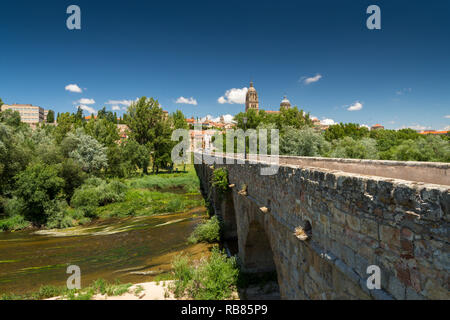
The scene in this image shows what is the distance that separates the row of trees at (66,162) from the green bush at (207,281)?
513 inches

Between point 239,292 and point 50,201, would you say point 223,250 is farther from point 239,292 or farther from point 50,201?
point 50,201

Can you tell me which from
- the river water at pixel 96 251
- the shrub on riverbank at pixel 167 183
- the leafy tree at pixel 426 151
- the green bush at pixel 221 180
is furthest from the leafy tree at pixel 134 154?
the leafy tree at pixel 426 151

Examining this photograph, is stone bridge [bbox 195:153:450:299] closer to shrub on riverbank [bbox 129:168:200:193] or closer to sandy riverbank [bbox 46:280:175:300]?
sandy riverbank [bbox 46:280:175:300]

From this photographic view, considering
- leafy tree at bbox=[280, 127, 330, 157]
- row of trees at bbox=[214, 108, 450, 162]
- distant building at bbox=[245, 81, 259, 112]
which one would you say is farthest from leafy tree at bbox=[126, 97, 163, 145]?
distant building at bbox=[245, 81, 259, 112]

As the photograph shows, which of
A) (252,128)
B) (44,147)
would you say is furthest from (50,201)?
(252,128)

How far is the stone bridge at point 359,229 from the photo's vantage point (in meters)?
1.98

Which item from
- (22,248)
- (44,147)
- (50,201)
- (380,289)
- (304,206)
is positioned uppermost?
(44,147)

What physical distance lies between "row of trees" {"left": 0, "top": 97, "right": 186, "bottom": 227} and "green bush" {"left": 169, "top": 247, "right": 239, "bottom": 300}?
1304 cm

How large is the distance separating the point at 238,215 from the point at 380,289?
6757mm

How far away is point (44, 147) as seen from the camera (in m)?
21.9

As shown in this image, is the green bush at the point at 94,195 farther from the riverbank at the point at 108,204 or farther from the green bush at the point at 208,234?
the green bush at the point at 208,234

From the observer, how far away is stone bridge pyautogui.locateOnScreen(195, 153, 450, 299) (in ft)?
6.50
